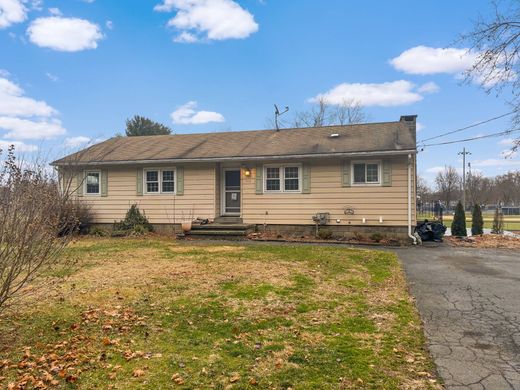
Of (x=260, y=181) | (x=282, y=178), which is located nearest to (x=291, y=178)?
(x=282, y=178)

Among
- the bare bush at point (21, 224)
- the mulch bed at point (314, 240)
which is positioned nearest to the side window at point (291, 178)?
the mulch bed at point (314, 240)

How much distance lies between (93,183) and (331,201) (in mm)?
10041

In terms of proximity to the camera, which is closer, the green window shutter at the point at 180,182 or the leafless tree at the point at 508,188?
the green window shutter at the point at 180,182

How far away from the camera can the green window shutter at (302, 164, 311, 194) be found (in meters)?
13.3

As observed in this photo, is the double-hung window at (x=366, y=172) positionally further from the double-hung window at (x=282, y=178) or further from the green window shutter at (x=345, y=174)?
the double-hung window at (x=282, y=178)

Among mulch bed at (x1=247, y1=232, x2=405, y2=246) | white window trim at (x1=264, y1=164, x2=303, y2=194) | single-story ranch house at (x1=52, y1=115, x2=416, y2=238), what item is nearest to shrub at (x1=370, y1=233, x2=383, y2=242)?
mulch bed at (x1=247, y1=232, x2=405, y2=246)

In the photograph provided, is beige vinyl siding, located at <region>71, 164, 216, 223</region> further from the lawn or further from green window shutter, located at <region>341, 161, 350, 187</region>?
the lawn

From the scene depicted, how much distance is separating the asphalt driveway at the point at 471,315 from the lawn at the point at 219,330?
267 millimetres

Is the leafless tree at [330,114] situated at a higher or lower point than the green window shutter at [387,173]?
higher

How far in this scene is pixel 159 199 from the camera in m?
14.7

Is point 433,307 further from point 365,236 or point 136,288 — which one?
point 365,236

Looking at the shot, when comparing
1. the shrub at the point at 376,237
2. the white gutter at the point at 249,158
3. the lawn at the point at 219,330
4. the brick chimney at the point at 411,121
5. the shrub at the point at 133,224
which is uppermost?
the brick chimney at the point at 411,121

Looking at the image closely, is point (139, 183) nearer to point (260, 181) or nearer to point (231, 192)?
point (231, 192)

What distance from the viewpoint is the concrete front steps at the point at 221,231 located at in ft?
43.1
